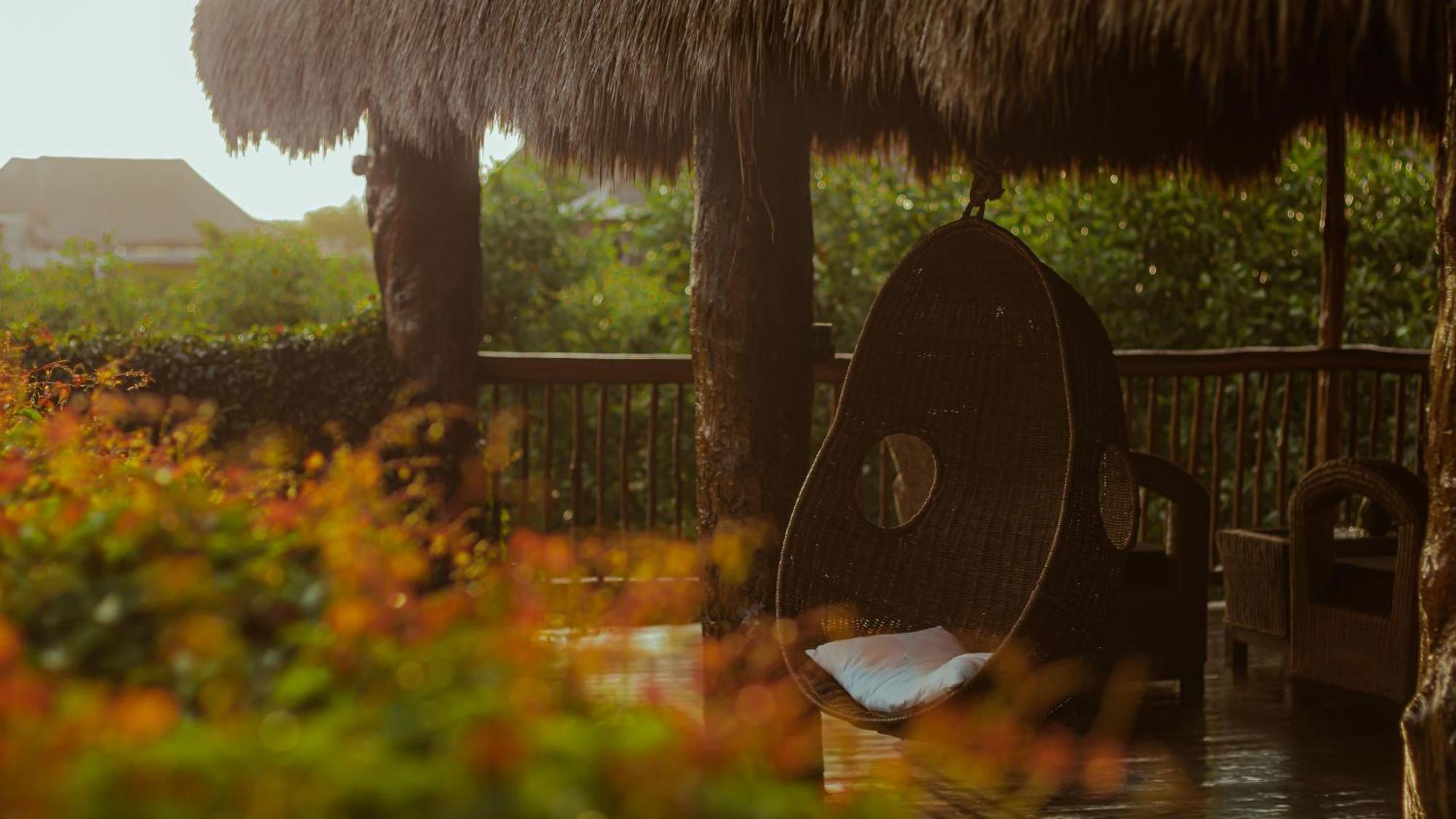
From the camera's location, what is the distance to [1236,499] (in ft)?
19.6

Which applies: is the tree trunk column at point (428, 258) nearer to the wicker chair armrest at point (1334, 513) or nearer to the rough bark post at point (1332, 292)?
the wicker chair armrest at point (1334, 513)

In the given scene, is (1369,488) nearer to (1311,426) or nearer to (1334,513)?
(1334,513)

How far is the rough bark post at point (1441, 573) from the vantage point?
2.22 m

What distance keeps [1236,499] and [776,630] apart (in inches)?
125

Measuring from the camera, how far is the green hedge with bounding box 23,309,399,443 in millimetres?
5297

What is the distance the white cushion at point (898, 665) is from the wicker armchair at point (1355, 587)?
47.1 inches

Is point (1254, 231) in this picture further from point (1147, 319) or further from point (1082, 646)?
point (1082, 646)

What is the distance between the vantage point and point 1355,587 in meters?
4.23

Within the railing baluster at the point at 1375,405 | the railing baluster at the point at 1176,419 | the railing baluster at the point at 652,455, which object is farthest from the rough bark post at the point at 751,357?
the railing baluster at the point at 1375,405

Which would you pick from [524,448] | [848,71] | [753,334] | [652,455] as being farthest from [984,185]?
[524,448]

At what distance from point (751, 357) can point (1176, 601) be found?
161 centimetres

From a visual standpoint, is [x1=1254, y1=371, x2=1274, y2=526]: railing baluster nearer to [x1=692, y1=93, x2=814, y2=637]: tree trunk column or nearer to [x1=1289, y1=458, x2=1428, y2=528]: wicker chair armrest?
[x1=1289, y1=458, x2=1428, y2=528]: wicker chair armrest

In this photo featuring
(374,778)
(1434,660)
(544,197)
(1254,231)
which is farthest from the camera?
(544,197)

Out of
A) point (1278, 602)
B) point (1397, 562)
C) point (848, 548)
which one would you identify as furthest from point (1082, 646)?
point (1278, 602)
